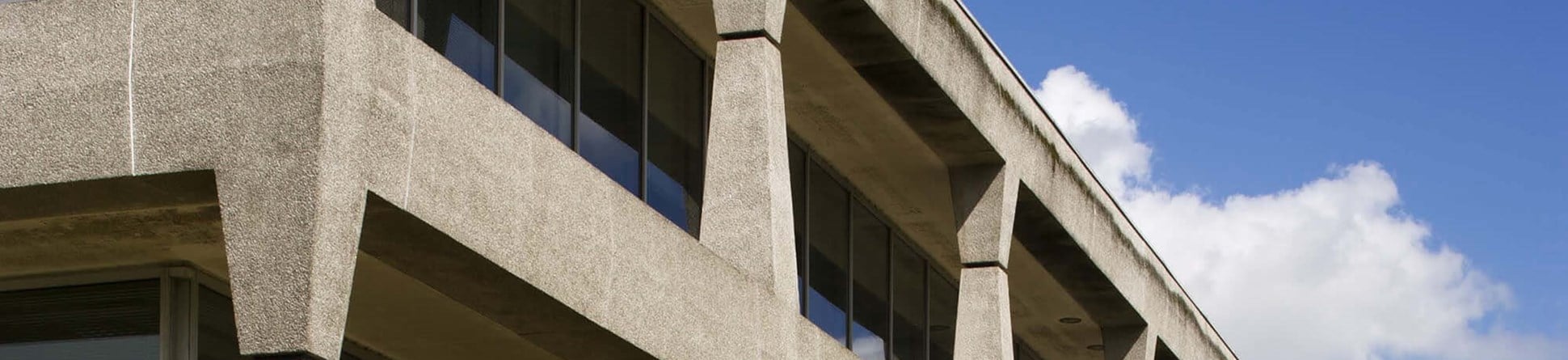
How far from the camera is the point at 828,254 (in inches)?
915

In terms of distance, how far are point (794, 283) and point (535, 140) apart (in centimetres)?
428

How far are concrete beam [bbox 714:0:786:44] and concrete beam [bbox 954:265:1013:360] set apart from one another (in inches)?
244

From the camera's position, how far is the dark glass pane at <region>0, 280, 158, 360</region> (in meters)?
13.4

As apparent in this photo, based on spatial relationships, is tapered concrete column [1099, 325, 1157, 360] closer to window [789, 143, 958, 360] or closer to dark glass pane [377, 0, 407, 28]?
window [789, 143, 958, 360]

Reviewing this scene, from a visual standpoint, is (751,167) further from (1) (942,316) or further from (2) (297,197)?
(1) (942,316)

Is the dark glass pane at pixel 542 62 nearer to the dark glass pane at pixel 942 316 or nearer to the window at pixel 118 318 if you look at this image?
the window at pixel 118 318

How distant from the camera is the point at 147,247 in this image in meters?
13.2

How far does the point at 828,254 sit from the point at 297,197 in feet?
42.2

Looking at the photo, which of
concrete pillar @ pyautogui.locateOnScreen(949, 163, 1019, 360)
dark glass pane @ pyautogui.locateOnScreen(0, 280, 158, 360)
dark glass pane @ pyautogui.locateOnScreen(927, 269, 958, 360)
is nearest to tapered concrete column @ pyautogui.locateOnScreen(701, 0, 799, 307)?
dark glass pane @ pyautogui.locateOnScreen(0, 280, 158, 360)

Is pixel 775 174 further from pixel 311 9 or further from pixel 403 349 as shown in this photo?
pixel 311 9

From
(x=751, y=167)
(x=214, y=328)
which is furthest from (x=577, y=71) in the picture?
(x=214, y=328)

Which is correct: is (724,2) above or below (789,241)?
above

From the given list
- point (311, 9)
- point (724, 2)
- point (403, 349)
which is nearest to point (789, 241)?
point (724, 2)

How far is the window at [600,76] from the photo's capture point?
15.2 metres
